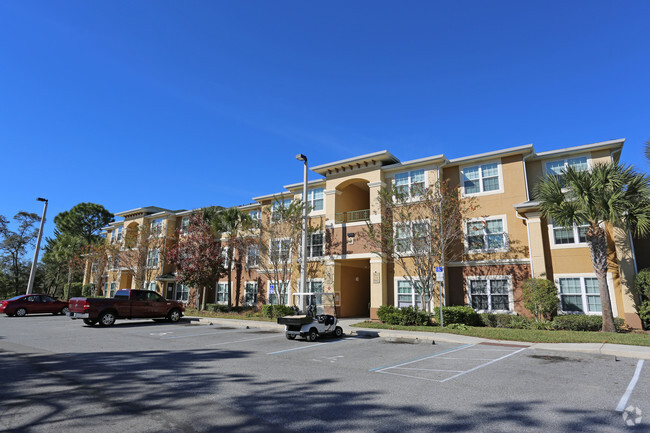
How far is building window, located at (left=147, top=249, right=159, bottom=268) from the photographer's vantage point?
34938 millimetres

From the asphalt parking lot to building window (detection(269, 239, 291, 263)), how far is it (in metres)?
12.9

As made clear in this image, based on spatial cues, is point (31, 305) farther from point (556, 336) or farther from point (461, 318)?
point (556, 336)

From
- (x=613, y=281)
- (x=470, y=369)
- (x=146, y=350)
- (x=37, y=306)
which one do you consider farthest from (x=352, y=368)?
(x=37, y=306)

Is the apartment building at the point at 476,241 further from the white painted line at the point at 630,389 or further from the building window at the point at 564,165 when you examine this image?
the white painted line at the point at 630,389

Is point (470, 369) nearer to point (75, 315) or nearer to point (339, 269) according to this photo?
point (339, 269)

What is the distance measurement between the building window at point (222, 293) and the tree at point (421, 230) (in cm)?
1563

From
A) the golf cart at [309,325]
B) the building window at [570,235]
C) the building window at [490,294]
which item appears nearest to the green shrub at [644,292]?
the building window at [570,235]

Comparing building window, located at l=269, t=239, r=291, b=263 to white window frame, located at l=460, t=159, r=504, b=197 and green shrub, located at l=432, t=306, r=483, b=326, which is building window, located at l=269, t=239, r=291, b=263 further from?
white window frame, located at l=460, t=159, r=504, b=197

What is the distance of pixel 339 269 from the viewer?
2441 centimetres

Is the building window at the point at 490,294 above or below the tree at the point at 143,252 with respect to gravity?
below

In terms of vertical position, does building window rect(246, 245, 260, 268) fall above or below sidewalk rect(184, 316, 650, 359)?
above

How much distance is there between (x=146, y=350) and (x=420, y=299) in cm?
1479

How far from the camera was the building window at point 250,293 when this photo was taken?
29.1 metres

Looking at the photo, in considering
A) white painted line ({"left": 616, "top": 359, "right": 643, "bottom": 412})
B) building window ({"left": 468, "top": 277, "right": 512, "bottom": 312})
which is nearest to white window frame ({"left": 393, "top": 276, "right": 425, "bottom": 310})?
building window ({"left": 468, "top": 277, "right": 512, "bottom": 312})
